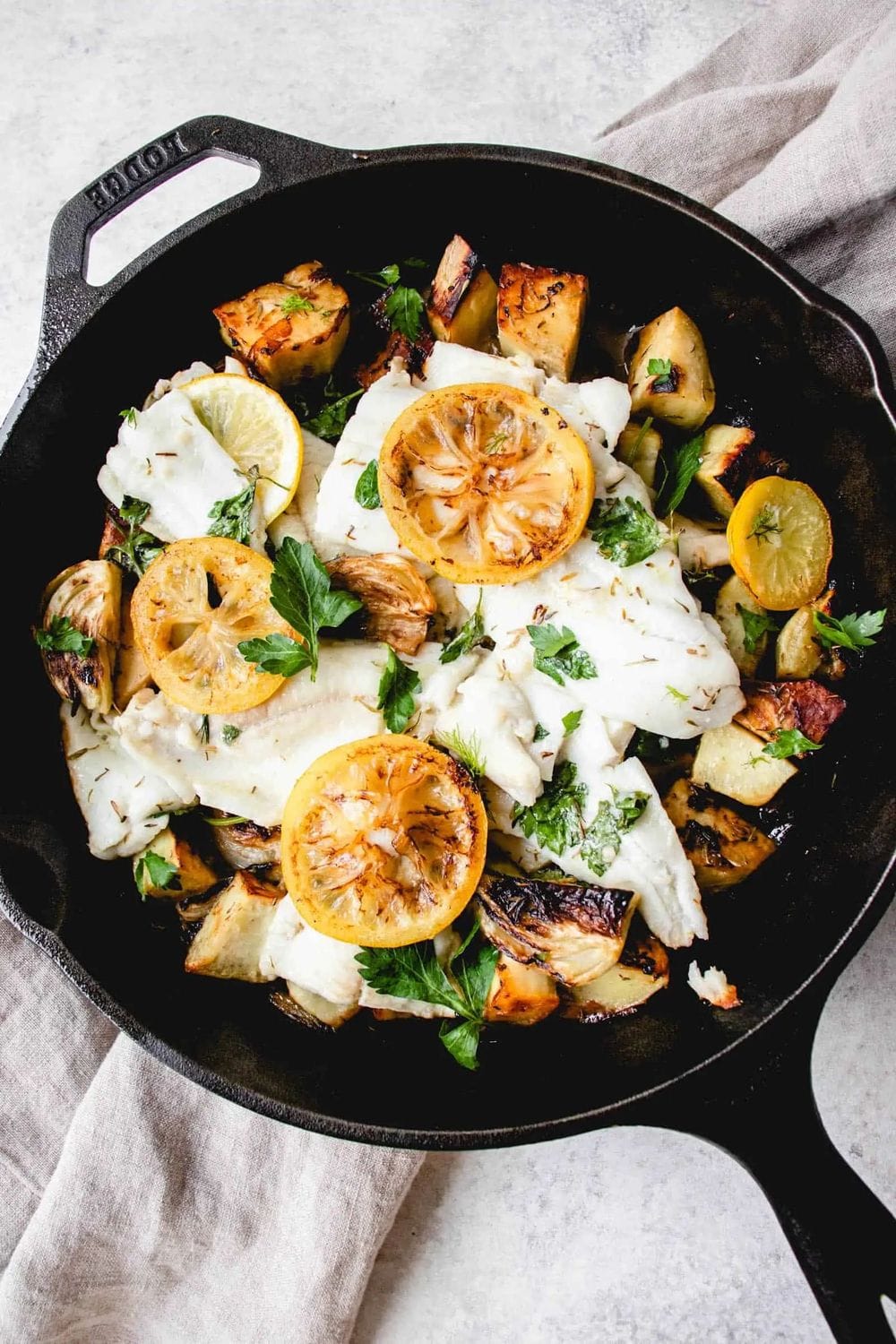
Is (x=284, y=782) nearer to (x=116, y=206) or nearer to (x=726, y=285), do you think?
(x=116, y=206)

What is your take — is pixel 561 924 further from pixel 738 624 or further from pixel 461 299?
pixel 461 299

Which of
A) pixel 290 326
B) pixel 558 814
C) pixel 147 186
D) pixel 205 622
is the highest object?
pixel 147 186

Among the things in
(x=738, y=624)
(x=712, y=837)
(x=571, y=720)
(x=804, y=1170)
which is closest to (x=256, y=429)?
(x=571, y=720)

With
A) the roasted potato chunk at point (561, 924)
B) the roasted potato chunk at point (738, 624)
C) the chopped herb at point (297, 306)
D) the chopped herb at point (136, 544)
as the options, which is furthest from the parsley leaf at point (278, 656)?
the roasted potato chunk at point (738, 624)

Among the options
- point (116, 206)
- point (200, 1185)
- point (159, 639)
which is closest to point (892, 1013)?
point (200, 1185)

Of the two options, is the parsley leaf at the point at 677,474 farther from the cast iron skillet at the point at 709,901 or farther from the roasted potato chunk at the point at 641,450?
the cast iron skillet at the point at 709,901

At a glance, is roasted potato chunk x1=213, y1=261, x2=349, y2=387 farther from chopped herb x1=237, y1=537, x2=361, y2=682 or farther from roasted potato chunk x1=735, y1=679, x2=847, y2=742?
roasted potato chunk x1=735, y1=679, x2=847, y2=742
